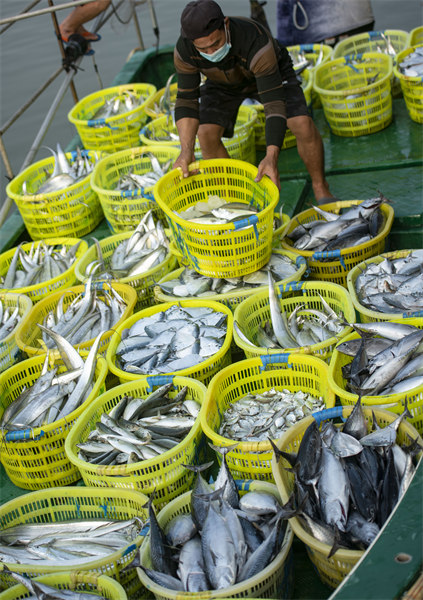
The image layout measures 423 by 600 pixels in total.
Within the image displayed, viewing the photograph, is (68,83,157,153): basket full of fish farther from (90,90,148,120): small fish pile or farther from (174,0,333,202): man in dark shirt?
(174,0,333,202): man in dark shirt

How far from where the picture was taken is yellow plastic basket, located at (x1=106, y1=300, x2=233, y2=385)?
3648 millimetres

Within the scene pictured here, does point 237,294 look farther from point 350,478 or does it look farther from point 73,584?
point 73,584

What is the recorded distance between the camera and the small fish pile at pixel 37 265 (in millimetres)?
5035

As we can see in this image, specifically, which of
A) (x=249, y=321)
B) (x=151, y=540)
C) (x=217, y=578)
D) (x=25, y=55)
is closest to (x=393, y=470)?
(x=217, y=578)

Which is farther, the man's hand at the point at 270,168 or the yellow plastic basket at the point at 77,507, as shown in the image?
the man's hand at the point at 270,168

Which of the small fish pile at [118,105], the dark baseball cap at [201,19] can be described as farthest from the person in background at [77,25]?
the dark baseball cap at [201,19]

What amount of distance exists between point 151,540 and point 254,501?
17.2 inches

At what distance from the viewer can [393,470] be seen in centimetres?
259

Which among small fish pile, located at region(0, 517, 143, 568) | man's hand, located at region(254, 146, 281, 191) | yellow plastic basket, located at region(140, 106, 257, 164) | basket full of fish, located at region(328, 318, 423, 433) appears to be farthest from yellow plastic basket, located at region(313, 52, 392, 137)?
small fish pile, located at region(0, 517, 143, 568)

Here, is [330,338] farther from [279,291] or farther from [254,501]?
[254,501]

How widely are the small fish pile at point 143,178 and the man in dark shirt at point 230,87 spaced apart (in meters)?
0.65

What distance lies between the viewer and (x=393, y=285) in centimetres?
384

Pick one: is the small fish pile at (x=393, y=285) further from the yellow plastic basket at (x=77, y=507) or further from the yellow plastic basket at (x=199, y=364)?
the yellow plastic basket at (x=77, y=507)

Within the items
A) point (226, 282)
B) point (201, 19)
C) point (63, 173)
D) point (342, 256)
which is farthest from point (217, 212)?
point (63, 173)
